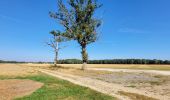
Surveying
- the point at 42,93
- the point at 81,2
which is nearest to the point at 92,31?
the point at 81,2

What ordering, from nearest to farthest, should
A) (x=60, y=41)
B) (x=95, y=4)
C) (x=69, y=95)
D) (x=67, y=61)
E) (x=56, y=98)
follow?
1. (x=56, y=98)
2. (x=69, y=95)
3. (x=95, y=4)
4. (x=60, y=41)
5. (x=67, y=61)

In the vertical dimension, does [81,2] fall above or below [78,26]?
above

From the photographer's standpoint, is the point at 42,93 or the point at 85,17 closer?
the point at 42,93

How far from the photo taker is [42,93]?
1942cm

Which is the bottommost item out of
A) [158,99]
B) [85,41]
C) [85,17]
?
[158,99]

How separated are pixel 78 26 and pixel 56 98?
4203 centimetres

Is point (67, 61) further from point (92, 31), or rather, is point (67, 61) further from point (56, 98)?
point (56, 98)

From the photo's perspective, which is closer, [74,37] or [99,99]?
[99,99]

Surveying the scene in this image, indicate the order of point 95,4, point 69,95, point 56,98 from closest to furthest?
point 56,98
point 69,95
point 95,4

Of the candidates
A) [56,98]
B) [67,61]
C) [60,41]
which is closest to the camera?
[56,98]

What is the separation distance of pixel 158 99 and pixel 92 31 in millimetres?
41618

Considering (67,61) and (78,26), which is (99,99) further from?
(67,61)

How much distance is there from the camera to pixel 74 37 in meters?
59.2

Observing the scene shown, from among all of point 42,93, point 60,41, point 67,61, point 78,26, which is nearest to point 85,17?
point 78,26
